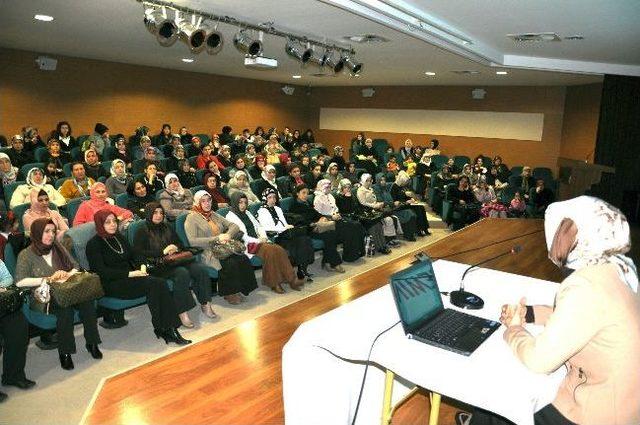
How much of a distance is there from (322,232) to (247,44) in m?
2.52

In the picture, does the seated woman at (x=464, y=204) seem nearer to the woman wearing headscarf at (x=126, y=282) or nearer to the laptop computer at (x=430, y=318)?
the woman wearing headscarf at (x=126, y=282)

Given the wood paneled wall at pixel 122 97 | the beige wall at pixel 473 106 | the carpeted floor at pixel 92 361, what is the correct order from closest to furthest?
the carpeted floor at pixel 92 361 → the wood paneled wall at pixel 122 97 → the beige wall at pixel 473 106

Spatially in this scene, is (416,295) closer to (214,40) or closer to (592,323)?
(592,323)

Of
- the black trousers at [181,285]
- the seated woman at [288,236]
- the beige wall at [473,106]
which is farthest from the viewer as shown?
the beige wall at [473,106]

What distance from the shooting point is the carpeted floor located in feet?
9.82

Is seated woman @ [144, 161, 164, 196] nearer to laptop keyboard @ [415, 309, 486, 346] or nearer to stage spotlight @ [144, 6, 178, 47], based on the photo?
stage spotlight @ [144, 6, 178, 47]

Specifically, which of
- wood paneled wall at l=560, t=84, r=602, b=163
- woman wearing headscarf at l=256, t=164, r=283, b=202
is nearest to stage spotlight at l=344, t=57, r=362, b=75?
woman wearing headscarf at l=256, t=164, r=283, b=202

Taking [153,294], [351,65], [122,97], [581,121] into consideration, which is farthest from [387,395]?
[581,121]

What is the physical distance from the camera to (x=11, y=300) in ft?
10.3

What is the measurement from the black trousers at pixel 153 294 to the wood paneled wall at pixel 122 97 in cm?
820

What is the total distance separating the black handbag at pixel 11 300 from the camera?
309cm

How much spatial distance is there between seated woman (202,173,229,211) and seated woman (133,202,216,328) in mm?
1703

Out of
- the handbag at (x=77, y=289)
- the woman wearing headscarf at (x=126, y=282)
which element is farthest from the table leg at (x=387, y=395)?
the handbag at (x=77, y=289)

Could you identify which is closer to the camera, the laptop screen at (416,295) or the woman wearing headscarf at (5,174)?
A: the laptop screen at (416,295)
